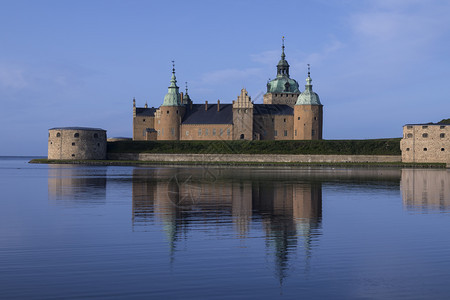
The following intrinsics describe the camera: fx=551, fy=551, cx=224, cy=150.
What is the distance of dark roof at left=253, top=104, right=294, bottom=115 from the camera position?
340 feet

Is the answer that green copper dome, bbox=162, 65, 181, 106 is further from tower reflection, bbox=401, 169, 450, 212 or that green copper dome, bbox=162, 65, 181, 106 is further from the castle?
tower reflection, bbox=401, 169, 450, 212

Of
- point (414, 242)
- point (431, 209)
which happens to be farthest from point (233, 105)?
point (414, 242)

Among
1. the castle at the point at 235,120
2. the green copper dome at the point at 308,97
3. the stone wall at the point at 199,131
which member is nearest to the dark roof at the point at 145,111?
the castle at the point at 235,120

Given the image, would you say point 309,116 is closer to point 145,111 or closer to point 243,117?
point 243,117

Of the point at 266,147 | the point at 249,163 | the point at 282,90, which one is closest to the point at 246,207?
the point at 249,163

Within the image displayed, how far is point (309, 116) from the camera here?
96.8 m

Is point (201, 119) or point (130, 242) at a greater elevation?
point (201, 119)

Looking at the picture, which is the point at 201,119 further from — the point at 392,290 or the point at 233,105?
the point at 392,290

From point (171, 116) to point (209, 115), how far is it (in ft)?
25.0

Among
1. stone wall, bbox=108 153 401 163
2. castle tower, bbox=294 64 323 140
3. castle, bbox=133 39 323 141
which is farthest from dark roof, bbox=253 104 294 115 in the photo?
stone wall, bbox=108 153 401 163

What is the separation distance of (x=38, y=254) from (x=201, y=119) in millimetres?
90232

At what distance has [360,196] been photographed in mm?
32938

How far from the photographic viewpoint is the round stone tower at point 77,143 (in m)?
93.6

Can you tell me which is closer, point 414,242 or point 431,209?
point 414,242
